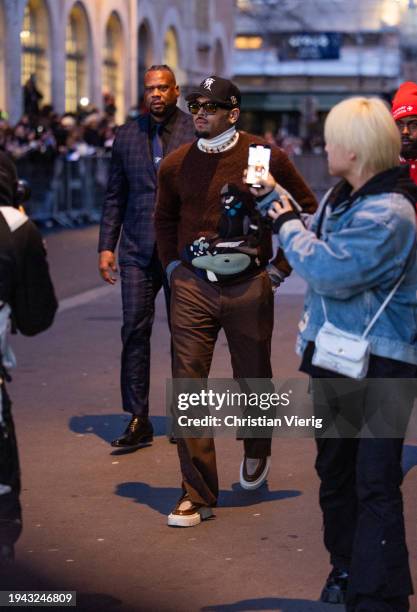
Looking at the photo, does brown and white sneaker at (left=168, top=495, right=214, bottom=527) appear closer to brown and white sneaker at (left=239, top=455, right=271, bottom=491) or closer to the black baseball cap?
brown and white sneaker at (left=239, top=455, right=271, bottom=491)

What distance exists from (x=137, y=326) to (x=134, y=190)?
28.0 inches

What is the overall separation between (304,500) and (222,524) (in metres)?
0.56

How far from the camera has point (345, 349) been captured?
4.93m

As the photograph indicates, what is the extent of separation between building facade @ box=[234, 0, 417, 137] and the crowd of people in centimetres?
7503

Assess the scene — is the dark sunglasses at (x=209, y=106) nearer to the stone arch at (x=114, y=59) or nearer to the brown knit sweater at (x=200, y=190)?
the brown knit sweater at (x=200, y=190)

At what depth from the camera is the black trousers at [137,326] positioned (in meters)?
8.20

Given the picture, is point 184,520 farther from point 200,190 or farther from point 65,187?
point 65,187

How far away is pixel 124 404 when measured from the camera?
27.3 feet

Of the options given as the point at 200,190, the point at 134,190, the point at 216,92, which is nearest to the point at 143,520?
the point at 200,190

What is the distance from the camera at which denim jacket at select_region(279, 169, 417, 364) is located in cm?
484

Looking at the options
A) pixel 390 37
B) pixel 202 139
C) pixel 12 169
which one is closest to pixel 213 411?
pixel 202 139

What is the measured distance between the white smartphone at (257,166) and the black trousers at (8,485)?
102cm

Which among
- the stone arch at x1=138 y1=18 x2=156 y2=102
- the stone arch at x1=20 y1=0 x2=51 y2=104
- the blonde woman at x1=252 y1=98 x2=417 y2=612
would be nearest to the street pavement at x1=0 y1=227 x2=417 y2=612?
the blonde woman at x1=252 y1=98 x2=417 y2=612

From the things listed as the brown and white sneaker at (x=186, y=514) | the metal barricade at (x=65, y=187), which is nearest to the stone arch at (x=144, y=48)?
the metal barricade at (x=65, y=187)
